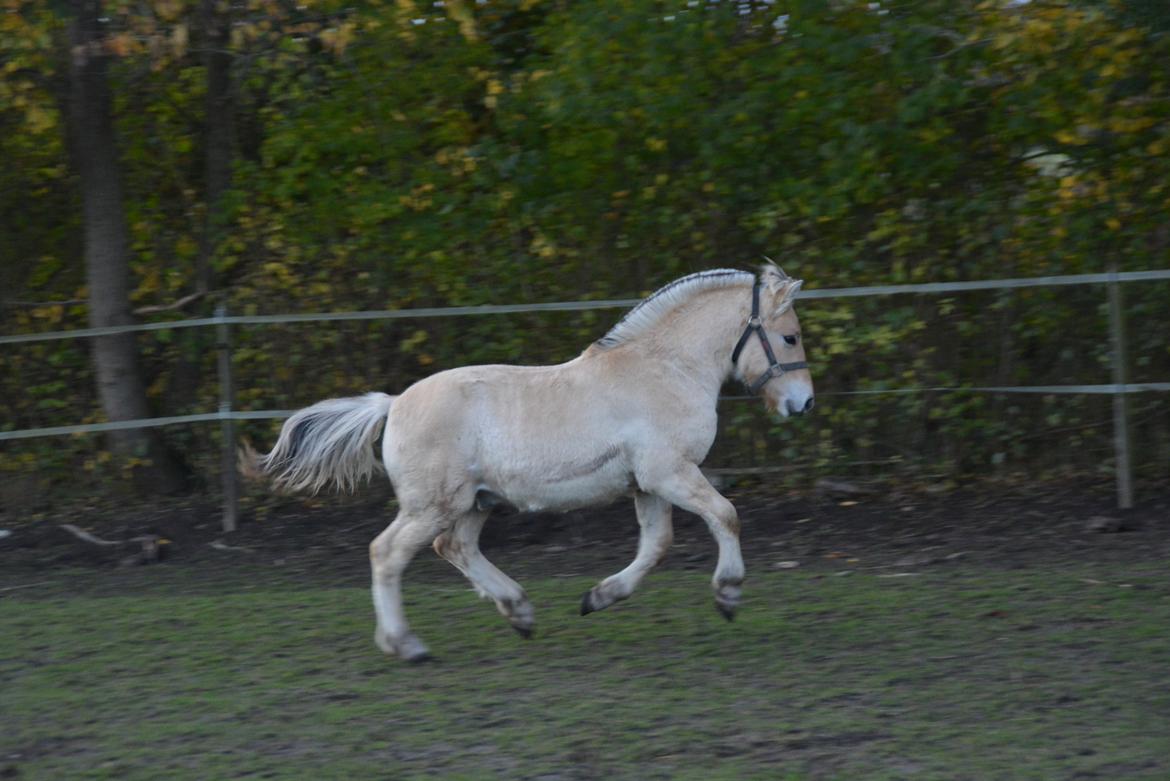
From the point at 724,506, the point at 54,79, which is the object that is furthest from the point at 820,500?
the point at 54,79

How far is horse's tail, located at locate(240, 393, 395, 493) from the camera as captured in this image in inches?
241

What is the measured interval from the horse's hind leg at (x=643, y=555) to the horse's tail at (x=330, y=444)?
1.20 m

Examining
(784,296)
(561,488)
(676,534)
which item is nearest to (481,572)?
(561,488)

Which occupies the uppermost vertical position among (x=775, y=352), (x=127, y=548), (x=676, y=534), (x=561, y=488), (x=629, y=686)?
(x=775, y=352)

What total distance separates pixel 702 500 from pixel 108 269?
6232 millimetres

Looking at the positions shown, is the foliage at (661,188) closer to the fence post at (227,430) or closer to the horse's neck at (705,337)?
the fence post at (227,430)

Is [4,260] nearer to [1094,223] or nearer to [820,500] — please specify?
[820,500]

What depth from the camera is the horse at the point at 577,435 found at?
227 inches

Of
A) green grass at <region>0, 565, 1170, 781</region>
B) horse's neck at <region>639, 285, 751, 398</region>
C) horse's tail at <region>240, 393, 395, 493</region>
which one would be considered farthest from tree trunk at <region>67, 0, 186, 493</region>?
horse's neck at <region>639, 285, 751, 398</region>

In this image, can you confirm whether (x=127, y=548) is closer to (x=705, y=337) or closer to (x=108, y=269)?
(x=108, y=269)

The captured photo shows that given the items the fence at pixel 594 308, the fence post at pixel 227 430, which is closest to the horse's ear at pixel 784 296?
the fence at pixel 594 308

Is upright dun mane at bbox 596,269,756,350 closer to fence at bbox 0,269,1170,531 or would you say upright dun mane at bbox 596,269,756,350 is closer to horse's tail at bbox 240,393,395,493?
horse's tail at bbox 240,393,395,493

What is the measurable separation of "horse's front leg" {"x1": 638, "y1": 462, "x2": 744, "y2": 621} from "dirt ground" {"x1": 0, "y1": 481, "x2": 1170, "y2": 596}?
1726 millimetres

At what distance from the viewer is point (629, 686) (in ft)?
16.8
